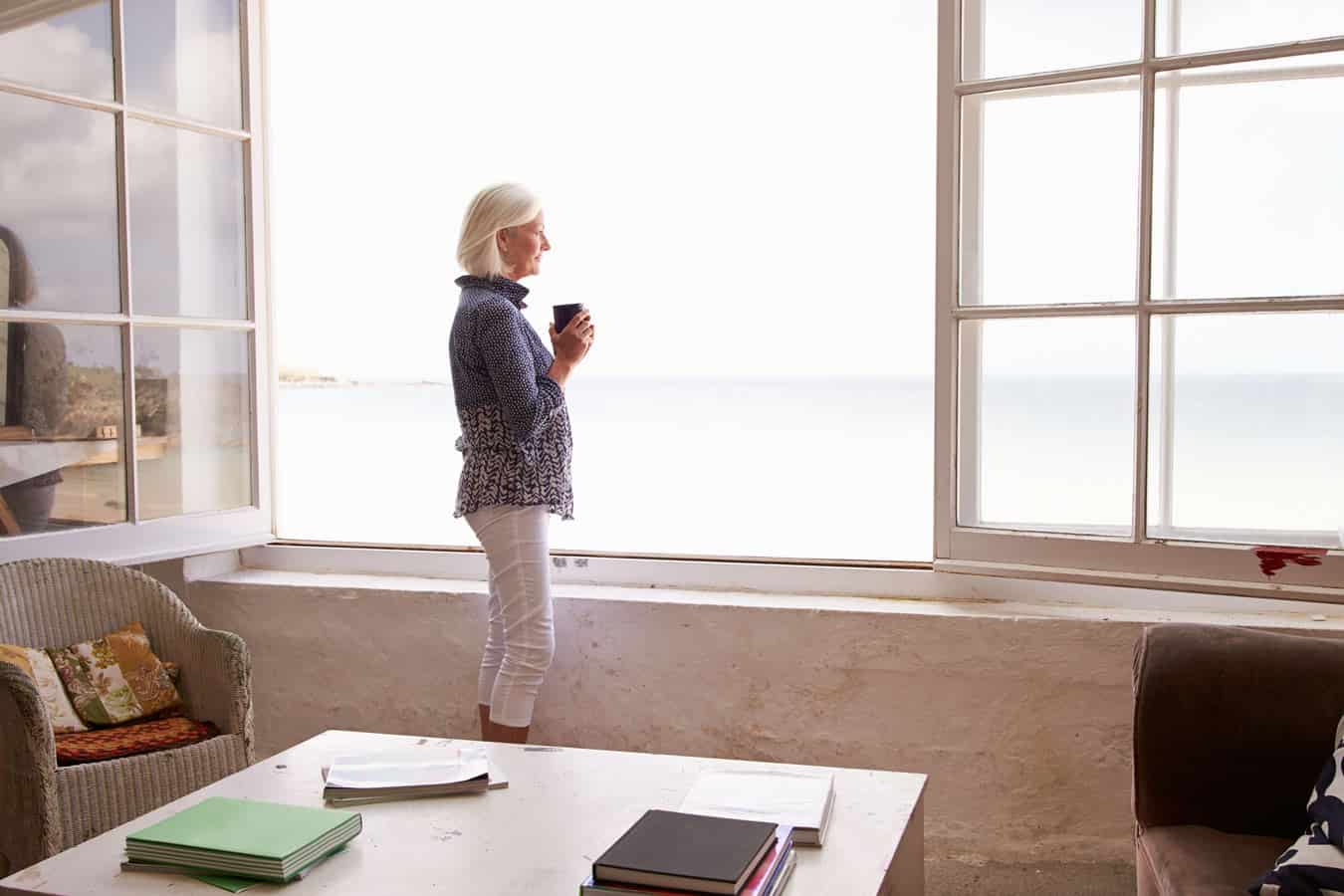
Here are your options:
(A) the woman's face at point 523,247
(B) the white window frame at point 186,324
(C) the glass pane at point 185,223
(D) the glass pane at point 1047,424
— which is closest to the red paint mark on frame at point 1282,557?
(D) the glass pane at point 1047,424

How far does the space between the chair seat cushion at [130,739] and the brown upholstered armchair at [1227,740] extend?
6.30ft

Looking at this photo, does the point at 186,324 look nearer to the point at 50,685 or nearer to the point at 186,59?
the point at 186,59

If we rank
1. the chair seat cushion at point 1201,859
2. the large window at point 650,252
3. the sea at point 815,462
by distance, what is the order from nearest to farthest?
the chair seat cushion at point 1201,859
the sea at point 815,462
the large window at point 650,252

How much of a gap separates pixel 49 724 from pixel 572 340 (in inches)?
54.1

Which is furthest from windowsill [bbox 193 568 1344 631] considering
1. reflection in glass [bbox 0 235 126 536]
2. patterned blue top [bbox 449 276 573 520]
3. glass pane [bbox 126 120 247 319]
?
glass pane [bbox 126 120 247 319]

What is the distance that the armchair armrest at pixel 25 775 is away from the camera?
210cm

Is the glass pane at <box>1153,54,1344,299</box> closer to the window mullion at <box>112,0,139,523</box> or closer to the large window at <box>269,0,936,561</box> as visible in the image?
the window mullion at <box>112,0,139,523</box>

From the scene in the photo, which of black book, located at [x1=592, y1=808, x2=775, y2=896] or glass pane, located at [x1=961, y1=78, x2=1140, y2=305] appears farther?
glass pane, located at [x1=961, y1=78, x2=1140, y2=305]

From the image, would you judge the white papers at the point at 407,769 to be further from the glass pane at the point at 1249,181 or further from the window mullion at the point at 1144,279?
the glass pane at the point at 1249,181

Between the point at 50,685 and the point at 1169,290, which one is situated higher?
the point at 1169,290

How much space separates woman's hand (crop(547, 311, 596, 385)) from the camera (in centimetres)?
275

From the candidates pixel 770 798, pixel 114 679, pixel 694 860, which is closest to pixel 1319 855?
pixel 770 798

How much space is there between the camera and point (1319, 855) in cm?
150

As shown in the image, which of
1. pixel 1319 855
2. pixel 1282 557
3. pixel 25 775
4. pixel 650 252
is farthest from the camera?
pixel 650 252
